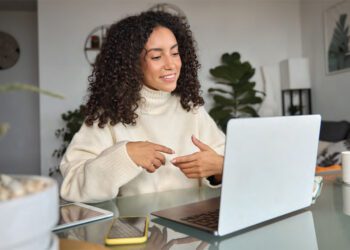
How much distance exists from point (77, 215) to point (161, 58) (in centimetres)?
59

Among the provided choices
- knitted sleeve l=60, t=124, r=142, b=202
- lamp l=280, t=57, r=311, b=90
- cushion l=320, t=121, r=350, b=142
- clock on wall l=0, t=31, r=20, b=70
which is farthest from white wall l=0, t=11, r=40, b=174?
knitted sleeve l=60, t=124, r=142, b=202

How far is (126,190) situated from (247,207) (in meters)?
0.63

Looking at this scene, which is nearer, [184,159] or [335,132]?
[184,159]

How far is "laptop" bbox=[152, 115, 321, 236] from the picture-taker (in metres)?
0.52

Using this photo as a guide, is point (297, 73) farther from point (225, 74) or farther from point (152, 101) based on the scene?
point (152, 101)

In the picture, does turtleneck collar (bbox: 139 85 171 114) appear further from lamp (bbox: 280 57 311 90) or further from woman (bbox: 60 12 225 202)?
lamp (bbox: 280 57 311 90)

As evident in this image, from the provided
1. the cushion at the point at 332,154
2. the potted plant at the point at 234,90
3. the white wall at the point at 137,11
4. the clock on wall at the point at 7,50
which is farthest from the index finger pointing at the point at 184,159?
the clock on wall at the point at 7,50

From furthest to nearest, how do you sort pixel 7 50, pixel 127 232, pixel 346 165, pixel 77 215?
pixel 7 50 < pixel 346 165 < pixel 77 215 < pixel 127 232

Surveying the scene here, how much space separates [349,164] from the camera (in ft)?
3.13

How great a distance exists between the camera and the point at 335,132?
288cm

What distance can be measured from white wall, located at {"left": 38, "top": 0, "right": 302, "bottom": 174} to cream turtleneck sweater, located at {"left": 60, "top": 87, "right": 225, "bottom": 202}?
7.79 ft

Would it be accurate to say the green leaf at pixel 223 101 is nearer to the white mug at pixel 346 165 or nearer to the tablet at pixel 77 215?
the white mug at pixel 346 165

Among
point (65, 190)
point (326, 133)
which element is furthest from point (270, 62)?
point (65, 190)

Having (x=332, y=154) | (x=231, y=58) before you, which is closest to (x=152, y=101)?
(x=332, y=154)
